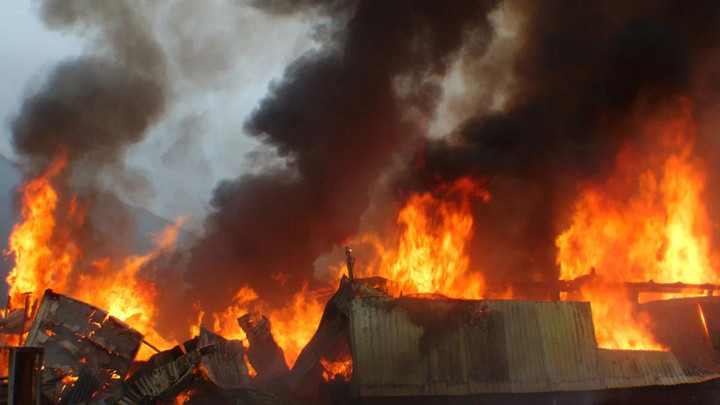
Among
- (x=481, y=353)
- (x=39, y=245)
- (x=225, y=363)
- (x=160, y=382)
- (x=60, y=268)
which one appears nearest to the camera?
(x=160, y=382)

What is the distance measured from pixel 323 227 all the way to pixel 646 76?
21490 mm

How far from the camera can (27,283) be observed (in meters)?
19.6

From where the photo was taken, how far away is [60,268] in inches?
848

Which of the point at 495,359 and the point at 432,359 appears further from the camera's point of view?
the point at 495,359

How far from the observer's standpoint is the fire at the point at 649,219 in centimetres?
2603

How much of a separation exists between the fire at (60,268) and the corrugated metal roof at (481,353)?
11761mm

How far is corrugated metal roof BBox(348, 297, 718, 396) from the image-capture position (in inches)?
562

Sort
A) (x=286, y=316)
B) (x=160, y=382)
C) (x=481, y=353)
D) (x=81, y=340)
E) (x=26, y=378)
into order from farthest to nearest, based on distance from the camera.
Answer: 1. (x=286, y=316)
2. (x=81, y=340)
3. (x=481, y=353)
4. (x=160, y=382)
5. (x=26, y=378)

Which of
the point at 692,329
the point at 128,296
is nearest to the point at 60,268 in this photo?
the point at 128,296

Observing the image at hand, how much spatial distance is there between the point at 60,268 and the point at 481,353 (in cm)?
1913

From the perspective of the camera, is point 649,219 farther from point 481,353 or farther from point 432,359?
point 432,359

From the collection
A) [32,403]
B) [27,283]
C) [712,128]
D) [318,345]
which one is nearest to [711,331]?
[318,345]

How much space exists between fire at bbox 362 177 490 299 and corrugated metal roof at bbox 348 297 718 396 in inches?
285

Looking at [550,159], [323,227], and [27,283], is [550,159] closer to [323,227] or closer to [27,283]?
[323,227]
